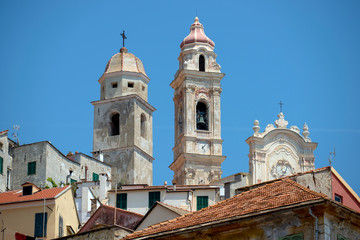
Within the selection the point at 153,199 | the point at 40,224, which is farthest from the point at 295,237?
the point at 153,199

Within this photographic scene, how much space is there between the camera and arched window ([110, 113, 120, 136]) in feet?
238

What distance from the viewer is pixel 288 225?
22453 millimetres

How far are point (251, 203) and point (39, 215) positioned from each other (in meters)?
17.6

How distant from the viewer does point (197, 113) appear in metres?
76.4

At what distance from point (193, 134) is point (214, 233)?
51.7 meters

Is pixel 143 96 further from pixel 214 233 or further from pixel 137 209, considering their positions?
pixel 214 233

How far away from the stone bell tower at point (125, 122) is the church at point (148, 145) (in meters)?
0.07

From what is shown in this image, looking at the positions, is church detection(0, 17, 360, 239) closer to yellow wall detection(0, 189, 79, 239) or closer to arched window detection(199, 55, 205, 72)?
arched window detection(199, 55, 205, 72)

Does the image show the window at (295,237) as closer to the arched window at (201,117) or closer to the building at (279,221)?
the building at (279,221)

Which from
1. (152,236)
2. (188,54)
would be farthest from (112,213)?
(188,54)

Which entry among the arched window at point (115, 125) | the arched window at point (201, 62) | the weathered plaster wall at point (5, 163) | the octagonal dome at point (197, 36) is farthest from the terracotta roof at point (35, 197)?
the octagonal dome at point (197, 36)

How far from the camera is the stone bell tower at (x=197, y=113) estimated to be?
7312 cm

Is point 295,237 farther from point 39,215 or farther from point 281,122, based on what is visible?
point 281,122

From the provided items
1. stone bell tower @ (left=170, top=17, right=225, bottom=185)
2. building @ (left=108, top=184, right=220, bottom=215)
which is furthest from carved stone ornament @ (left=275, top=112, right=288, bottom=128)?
building @ (left=108, top=184, right=220, bottom=215)
